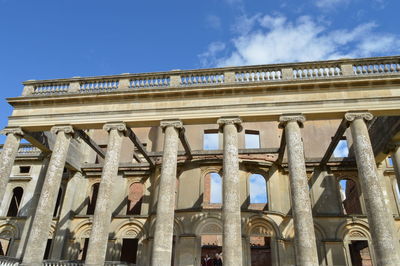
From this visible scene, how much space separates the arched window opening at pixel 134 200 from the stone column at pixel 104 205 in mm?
9696

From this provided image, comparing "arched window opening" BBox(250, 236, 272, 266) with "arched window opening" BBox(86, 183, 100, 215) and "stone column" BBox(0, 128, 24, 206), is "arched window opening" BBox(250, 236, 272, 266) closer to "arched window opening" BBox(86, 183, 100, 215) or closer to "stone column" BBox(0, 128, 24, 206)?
"arched window opening" BBox(86, 183, 100, 215)

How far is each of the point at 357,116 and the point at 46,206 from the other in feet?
49.7

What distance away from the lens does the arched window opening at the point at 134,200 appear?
24.8 m

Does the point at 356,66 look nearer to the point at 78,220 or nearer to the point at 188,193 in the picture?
the point at 188,193

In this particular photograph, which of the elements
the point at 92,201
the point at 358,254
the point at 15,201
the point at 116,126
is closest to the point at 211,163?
the point at 116,126

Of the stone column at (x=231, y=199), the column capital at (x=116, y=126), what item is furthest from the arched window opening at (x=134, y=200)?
the stone column at (x=231, y=199)

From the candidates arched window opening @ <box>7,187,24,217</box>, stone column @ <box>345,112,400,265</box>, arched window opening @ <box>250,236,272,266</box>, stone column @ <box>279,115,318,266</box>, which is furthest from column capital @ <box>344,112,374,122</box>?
arched window opening @ <box>7,187,24,217</box>

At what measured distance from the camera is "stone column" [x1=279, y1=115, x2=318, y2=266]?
12.0 meters

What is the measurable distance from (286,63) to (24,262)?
15502 millimetres

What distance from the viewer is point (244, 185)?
20359 millimetres

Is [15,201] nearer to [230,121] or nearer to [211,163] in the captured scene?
[211,163]

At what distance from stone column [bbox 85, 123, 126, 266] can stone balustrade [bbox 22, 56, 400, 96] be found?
8.61ft

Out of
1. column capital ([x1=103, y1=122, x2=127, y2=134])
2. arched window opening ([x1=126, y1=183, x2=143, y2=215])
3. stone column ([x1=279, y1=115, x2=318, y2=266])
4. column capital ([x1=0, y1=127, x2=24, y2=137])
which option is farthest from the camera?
arched window opening ([x1=126, y1=183, x2=143, y2=215])

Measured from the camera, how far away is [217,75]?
1691 centimetres
